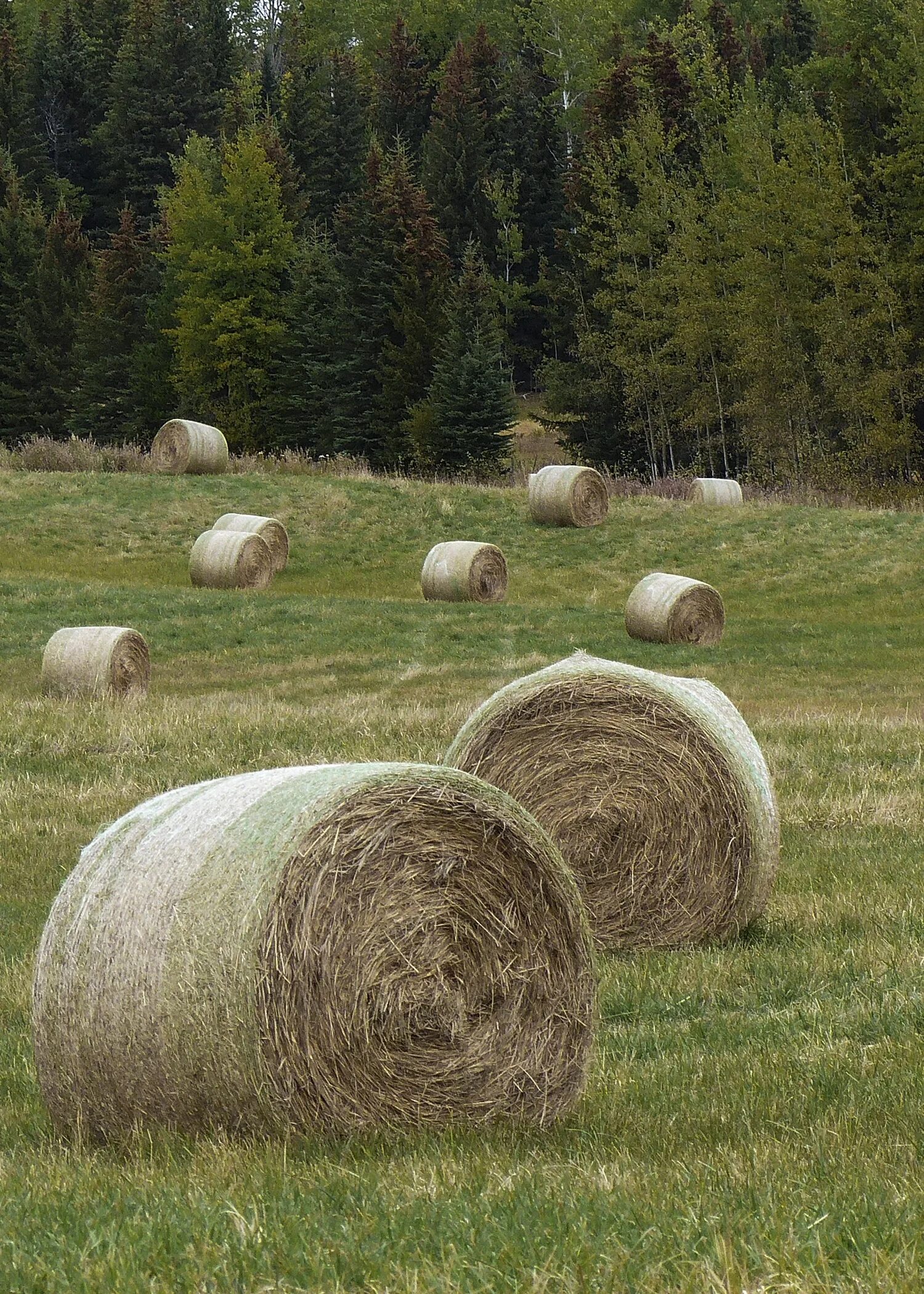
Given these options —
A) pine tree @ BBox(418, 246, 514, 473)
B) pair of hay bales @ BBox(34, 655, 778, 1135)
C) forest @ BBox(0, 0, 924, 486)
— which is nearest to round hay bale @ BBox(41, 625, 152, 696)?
pair of hay bales @ BBox(34, 655, 778, 1135)

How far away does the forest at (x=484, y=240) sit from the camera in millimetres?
53969

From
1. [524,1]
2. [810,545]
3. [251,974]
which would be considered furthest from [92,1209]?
[524,1]

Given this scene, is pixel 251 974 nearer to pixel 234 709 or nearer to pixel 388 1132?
pixel 388 1132

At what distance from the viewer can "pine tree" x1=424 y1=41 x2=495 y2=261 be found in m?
87.4

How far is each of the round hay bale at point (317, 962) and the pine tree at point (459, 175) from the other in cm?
8257

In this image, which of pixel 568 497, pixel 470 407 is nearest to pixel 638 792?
pixel 568 497

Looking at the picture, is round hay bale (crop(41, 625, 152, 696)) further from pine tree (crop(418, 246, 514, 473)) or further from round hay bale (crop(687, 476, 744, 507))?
pine tree (crop(418, 246, 514, 473))

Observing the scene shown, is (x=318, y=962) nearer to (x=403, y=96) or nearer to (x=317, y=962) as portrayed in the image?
(x=317, y=962)

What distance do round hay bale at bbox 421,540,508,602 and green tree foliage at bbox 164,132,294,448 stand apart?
39.7 m

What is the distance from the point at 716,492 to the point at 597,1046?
36.1 meters

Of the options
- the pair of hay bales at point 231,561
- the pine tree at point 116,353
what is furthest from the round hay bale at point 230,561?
the pine tree at point 116,353

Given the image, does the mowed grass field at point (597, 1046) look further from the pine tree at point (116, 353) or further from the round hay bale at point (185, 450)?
the pine tree at point (116, 353)

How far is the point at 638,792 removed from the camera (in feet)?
31.0

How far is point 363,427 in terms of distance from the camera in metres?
67.1
